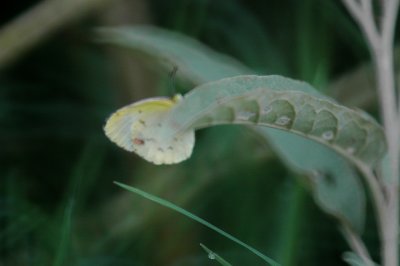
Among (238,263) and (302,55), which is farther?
(302,55)

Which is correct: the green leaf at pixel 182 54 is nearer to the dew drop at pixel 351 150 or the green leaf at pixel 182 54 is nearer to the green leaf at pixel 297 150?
the green leaf at pixel 297 150

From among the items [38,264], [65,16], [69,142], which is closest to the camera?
[38,264]

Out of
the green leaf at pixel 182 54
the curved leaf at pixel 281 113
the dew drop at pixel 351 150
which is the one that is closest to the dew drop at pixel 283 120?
the curved leaf at pixel 281 113

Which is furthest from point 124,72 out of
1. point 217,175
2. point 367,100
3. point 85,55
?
point 367,100

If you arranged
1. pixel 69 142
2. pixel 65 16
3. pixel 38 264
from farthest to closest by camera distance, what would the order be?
1. pixel 69 142
2. pixel 65 16
3. pixel 38 264

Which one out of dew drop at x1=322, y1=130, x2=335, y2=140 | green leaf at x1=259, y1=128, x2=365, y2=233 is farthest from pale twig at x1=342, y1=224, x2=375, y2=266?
dew drop at x1=322, y1=130, x2=335, y2=140

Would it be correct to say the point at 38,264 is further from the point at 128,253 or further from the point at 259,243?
the point at 259,243

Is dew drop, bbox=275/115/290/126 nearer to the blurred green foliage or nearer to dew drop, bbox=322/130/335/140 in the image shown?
dew drop, bbox=322/130/335/140
